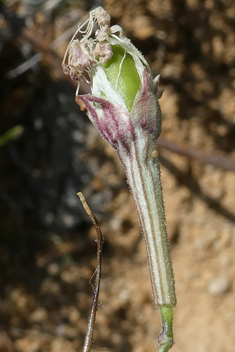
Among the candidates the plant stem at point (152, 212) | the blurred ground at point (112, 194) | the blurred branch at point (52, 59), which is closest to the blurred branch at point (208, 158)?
the blurred branch at point (52, 59)

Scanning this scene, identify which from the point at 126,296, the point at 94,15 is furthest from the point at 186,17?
the point at 126,296

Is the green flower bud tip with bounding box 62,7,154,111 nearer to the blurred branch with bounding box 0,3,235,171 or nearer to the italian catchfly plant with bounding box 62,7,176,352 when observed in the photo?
the italian catchfly plant with bounding box 62,7,176,352

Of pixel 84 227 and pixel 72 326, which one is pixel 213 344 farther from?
pixel 84 227

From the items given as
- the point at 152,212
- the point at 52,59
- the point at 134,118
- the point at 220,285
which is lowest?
the point at 152,212

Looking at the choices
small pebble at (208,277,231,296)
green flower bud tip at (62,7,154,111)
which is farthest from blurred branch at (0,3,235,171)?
small pebble at (208,277,231,296)

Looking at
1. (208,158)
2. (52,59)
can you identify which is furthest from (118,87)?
(208,158)

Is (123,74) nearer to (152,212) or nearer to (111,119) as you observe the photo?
(111,119)

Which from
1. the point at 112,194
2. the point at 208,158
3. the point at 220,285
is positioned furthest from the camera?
the point at 220,285

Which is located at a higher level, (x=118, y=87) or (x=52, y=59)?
(x=52, y=59)
